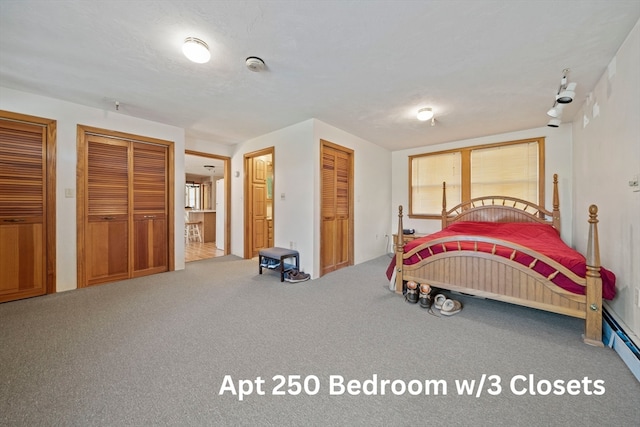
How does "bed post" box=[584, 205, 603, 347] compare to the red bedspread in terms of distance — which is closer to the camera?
"bed post" box=[584, 205, 603, 347]

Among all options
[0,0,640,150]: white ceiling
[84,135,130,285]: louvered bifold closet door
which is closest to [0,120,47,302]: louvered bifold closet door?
[84,135,130,285]: louvered bifold closet door

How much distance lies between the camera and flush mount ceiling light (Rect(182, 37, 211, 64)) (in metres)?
1.88

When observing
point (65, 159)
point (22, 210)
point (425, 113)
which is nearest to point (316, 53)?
point (425, 113)

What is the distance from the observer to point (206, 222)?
23.6 feet

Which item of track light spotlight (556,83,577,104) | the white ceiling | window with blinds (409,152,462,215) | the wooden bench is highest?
the white ceiling

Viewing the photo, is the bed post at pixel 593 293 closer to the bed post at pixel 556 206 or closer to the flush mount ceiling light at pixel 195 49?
the bed post at pixel 556 206

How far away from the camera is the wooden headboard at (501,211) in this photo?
12.4 ft

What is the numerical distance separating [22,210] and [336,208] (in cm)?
389

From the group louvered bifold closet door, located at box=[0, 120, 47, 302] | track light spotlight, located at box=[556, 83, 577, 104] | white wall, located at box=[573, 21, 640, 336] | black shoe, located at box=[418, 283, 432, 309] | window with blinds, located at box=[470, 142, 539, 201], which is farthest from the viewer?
window with blinds, located at box=[470, 142, 539, 201]

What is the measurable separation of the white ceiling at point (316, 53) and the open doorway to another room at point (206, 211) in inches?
88.4

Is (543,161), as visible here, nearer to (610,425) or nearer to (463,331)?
(463,331)

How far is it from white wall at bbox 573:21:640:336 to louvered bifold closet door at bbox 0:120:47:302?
18.6 feet

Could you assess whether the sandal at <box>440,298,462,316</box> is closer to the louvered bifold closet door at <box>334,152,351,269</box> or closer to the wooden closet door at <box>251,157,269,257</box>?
the louvered bifold closet door at <box>334,152,351,269</box>

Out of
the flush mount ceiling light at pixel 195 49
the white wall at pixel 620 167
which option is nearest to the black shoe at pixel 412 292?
the white wall at pixel 620 167
